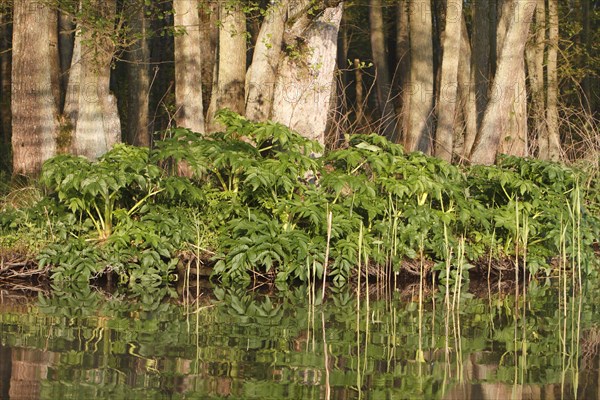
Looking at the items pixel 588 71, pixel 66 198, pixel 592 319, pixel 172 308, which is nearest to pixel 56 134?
pixel 66 198

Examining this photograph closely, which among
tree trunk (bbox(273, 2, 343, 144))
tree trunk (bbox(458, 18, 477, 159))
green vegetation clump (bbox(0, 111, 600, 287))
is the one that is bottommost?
green vegetation clump (bbox(0, 111, 600, 287))

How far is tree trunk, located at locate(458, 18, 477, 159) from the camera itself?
18.8m

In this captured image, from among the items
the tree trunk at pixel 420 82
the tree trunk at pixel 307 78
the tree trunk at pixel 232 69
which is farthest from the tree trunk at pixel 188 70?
the tree trunk at pixel 420 82

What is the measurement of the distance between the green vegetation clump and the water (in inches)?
31.9

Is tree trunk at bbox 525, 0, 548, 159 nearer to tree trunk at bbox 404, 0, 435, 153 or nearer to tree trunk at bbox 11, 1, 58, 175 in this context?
tree trunk at bbox 404, 0, 435, 153

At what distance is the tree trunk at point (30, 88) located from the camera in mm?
14430

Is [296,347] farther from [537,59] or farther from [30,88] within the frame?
[537,59]

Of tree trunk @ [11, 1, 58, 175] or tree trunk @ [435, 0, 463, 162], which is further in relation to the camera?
tree trunk @ [435, 0, 463, 162]

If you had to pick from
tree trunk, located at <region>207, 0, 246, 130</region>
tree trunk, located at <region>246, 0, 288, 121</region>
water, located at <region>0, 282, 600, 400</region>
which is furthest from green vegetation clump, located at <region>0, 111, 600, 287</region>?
tree trunk, located at <region>207, 0, 246, 130</region>

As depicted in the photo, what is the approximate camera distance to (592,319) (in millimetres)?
8203

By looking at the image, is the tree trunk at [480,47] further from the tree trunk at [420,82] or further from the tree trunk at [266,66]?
the tree trunk at [266,66]

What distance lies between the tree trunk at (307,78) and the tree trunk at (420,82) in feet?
13.7

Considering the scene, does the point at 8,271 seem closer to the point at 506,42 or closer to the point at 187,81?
the point at 187,81

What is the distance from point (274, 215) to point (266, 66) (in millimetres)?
2949
